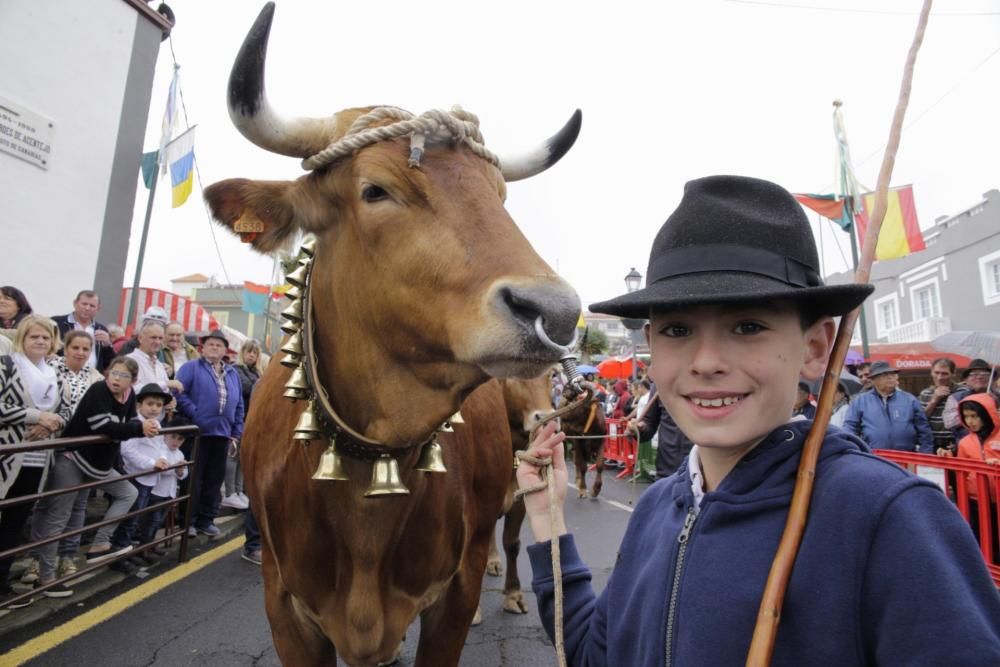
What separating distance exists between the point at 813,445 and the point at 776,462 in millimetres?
89

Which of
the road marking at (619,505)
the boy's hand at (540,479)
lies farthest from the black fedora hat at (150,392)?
the road marking at (619,505)

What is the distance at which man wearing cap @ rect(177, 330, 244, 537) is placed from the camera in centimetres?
627

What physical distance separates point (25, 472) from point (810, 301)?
5.19 metres

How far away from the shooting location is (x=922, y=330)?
2598 cm

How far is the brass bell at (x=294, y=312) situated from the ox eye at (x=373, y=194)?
0.52 meters

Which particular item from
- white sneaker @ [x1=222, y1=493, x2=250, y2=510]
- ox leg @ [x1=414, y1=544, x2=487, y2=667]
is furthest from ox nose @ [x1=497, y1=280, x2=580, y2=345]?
white sneaker @ [x1=222, y1=493, x2=250, y2=510]

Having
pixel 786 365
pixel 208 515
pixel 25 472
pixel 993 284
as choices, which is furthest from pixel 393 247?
pixel 993 284

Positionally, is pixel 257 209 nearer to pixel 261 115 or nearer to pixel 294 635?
pixel 261 115

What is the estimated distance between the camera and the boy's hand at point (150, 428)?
481 centimetres

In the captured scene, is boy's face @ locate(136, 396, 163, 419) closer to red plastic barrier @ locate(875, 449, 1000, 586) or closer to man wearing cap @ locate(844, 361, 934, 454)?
red plastic barrier @ locate(875, 449, 1000, 586)

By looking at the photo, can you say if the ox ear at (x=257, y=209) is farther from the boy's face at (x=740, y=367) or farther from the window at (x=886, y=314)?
the window at (x=886, y=314)

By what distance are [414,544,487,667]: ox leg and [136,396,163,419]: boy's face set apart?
380 centimetres

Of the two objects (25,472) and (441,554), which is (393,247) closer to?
(441,554)

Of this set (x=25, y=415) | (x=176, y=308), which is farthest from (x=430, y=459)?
(x=176, y=308)
